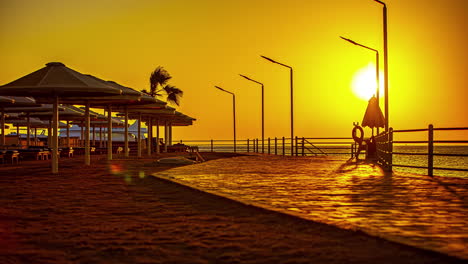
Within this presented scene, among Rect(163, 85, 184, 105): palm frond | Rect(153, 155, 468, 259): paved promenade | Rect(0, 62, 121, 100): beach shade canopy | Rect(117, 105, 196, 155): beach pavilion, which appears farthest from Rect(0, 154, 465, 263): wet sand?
Rect(163, 85, 184, 105): palm frond

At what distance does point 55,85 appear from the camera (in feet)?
58.5

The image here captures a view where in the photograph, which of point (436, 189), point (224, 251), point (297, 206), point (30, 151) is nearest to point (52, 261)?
point (224, 251)

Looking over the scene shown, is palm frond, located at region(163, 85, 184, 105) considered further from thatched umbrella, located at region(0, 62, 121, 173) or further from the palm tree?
thatched umbrella, located at region(0, 62, 121, 173)

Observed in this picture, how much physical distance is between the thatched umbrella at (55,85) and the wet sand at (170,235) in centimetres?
676

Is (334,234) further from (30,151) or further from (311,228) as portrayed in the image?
(30,151)

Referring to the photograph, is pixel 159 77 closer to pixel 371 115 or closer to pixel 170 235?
pixel 371 115

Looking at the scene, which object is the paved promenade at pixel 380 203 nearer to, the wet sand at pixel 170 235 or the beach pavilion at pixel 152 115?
the wet sand at pixel 170 235

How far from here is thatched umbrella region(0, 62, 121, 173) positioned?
17.7m

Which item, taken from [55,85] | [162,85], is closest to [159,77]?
[162,85]

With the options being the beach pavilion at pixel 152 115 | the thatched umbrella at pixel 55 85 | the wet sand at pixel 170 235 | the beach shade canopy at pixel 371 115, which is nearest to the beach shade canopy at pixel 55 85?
the thatched umbrella at pixel 55 85

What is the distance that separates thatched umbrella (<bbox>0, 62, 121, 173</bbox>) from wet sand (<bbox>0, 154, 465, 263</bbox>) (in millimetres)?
6765

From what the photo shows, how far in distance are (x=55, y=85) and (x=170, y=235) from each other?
1189cm

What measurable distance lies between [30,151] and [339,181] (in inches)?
750

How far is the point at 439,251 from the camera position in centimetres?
568
